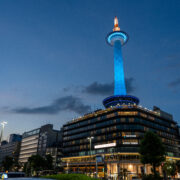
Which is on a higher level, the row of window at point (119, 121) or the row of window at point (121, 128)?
the row of window at point (119, 121)

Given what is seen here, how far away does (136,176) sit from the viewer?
287 feet

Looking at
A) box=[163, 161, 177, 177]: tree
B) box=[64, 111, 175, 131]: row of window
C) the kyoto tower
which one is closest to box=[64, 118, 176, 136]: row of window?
box=[64, 111, 175, 131]: row of window

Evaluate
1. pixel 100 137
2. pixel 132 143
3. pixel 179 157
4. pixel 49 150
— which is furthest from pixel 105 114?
pixel 49 150

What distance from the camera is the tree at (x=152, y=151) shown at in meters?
54.7

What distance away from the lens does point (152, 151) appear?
55594 mm

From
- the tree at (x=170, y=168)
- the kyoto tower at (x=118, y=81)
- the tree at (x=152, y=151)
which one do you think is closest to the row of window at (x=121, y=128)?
the kyoto tower at (x=118, y=81)

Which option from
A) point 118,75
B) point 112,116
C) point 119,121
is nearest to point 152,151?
point 119,121

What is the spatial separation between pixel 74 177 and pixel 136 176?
69.5 metres

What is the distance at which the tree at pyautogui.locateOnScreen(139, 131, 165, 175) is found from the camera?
5469cm

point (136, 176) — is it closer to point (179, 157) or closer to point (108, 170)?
point (108, 170)

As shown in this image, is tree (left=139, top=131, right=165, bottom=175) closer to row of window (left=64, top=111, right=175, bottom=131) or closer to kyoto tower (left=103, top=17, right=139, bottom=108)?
row of window (left=64, top=111, right=175, bottom=131)

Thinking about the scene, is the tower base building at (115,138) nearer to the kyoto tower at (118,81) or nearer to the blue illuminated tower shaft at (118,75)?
the kyoto tower at (118,81)

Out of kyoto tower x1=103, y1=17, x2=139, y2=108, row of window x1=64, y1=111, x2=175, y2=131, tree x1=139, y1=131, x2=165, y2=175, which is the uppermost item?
kyoto tower x1=103, y1=17, x2=139, y2=108

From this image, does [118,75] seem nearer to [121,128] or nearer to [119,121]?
[119,121]
